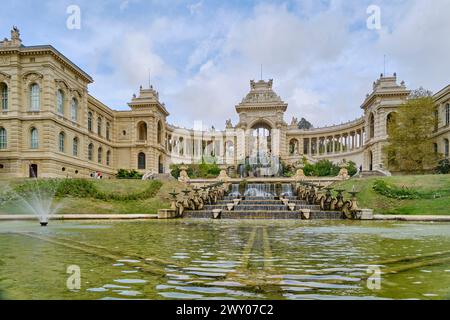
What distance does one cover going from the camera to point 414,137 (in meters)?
44.3

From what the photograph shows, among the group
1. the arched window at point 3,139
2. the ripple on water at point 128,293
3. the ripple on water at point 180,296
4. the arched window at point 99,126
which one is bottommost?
the ripple on water at point 128,293

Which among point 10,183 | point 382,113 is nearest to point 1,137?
point 10,183

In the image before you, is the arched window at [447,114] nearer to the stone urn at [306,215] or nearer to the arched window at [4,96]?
the stone urn at [306,215]

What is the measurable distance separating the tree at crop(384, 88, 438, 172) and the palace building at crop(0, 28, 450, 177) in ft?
9.96

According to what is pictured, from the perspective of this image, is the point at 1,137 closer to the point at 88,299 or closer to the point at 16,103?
the point at 16,103

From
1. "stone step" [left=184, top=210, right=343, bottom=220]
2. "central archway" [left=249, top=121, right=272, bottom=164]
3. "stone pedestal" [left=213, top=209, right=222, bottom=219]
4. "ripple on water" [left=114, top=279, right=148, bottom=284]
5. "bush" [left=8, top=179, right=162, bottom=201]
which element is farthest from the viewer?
"central archway" [left=249, top=121, right=272, bottom=164]

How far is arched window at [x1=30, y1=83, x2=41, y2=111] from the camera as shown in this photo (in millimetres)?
38656

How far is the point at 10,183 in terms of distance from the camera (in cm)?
3042

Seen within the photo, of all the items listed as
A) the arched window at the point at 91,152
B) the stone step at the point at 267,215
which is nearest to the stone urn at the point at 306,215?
the stone step at the point at 267,215

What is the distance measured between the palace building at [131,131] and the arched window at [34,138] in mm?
100

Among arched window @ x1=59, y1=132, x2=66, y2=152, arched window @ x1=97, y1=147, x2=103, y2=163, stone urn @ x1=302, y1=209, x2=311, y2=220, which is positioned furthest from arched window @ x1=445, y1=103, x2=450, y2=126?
arched window @ x1=97, y1=147, x2=103, y2=163

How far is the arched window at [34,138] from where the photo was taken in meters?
38.4

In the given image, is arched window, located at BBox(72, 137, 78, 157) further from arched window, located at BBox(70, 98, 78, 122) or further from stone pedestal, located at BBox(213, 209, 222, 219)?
stone pedestal, located at BBox(213, 209, 222, 219)

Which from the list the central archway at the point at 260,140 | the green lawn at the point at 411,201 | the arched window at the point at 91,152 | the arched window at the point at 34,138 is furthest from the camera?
the central archway at the point at 260,140
